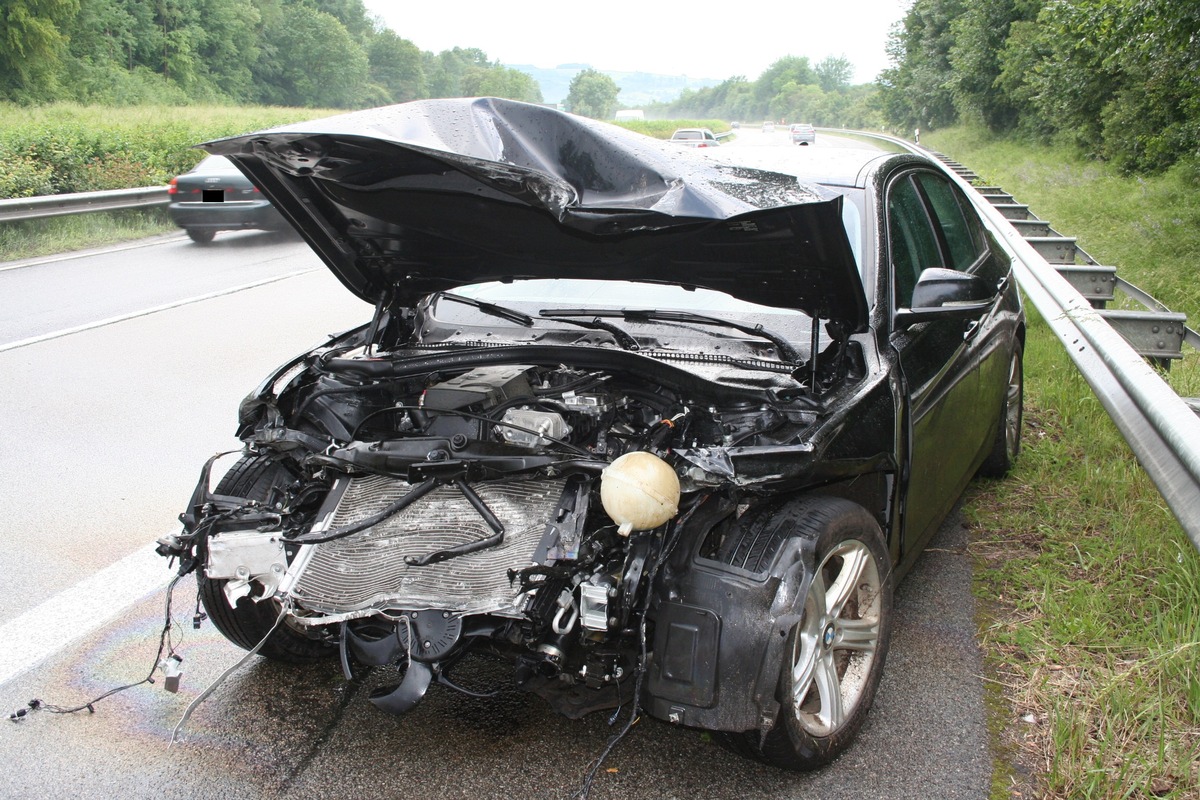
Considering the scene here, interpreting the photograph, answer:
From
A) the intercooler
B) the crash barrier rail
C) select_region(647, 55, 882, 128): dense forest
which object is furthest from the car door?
select_region(647, 55, 882, 128): dense forest

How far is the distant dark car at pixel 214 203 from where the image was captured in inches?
596

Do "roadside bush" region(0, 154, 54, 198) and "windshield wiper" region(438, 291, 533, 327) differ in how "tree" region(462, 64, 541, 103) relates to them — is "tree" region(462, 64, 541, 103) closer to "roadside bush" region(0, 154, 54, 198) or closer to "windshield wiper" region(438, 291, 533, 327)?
"roadside bush" region(0, 154, 54, 198)

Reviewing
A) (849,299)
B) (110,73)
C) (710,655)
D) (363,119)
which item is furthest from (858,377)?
(110,73)

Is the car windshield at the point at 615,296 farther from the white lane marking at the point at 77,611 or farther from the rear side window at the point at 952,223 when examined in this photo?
the white lane marking at the point at 77,611

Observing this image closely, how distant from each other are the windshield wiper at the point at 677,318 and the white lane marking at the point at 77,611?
209cm

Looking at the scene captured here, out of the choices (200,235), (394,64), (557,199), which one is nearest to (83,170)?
(200,235)

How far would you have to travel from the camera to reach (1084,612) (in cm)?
369

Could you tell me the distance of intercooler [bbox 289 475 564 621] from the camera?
109 inches

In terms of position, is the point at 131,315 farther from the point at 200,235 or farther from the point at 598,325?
the point at 598,325

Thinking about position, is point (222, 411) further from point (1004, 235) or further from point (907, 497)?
point (1004, 235)

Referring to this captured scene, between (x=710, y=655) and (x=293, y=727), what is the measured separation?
1.48 metres

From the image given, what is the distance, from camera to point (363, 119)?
2.85 meters

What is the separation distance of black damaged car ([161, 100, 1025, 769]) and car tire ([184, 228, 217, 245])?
12.9m

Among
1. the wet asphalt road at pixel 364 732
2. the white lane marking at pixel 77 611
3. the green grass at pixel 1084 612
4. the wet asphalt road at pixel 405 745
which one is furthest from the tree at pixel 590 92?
the wet asphalt road at pixel 405 745
